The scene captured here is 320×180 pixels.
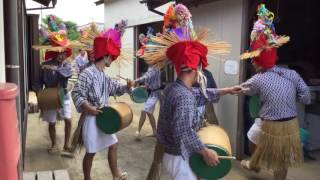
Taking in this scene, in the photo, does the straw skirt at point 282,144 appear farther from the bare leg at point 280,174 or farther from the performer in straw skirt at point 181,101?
the performer in straw skirt at point 181,101

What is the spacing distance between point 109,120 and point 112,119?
0.03 meters

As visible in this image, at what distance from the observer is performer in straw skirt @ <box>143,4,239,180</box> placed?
2520 mm

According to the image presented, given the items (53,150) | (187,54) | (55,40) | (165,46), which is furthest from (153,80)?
(187,54)

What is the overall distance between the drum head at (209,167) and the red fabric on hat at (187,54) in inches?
22.8

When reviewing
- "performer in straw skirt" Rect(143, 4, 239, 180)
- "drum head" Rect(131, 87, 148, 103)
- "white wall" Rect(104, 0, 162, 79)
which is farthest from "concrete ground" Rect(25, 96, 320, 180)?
"white wall" Rect(104, 0, 162, 79)

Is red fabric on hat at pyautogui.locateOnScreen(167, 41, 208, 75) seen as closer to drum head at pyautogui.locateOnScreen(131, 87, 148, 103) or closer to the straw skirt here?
the straw skirt

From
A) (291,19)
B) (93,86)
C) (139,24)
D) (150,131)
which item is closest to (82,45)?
(93,86)

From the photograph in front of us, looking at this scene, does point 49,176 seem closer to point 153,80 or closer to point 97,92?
point 97,92

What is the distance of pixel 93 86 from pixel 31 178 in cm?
106

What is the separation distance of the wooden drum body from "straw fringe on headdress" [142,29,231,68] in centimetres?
255

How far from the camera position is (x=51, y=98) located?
17.0ft

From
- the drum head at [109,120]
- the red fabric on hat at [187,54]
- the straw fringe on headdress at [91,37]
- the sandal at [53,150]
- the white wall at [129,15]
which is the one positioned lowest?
the sandal at [53,150]

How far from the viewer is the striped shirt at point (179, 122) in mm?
2510

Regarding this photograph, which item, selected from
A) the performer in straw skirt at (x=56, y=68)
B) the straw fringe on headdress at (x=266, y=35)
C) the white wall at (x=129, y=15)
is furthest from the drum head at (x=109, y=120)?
the white wall at (x=129, y=15)
